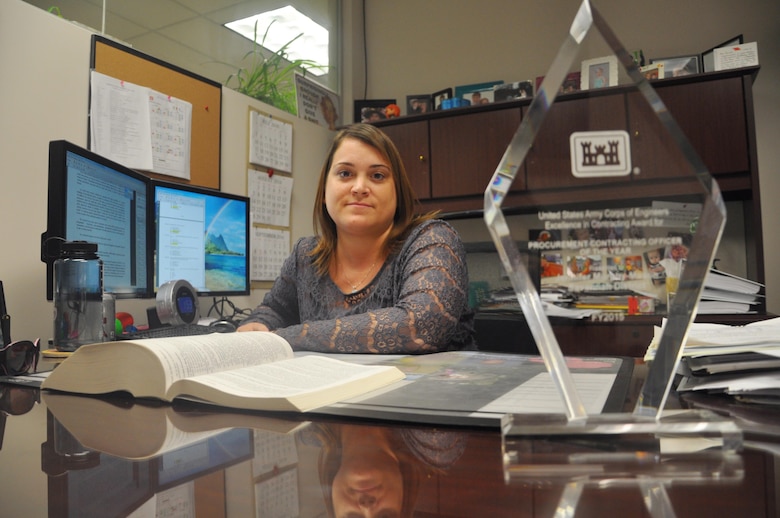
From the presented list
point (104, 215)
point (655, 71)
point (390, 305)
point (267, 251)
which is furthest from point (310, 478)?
point (655, 71)

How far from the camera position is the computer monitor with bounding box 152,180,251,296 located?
4.93ft

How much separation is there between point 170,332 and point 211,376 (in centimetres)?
71

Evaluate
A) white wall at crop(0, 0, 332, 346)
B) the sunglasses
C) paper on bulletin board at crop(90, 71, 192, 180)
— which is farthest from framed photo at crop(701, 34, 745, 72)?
the sunglasses

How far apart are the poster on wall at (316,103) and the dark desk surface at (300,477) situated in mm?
2229

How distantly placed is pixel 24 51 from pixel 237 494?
1.44 m

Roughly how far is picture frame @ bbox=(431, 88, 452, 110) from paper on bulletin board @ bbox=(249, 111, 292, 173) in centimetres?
72

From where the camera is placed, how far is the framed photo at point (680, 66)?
214 cm

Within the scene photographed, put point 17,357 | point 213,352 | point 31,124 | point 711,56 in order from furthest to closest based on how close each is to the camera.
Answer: point 711,56 < point 31,124 < point 17,357 < point 213,352

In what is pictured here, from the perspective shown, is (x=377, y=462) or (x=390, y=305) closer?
(x=377, y=462)

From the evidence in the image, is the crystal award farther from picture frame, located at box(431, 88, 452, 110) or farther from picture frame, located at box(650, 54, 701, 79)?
picture frame, located at box(431, 88, 452, 110)

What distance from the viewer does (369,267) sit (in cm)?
140

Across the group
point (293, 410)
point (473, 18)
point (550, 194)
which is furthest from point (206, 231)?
point (473, 18)

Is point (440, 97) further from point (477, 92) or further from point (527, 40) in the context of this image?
point (527, 40)

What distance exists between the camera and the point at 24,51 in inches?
52.2
